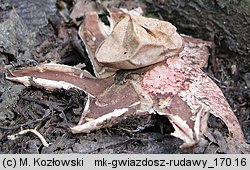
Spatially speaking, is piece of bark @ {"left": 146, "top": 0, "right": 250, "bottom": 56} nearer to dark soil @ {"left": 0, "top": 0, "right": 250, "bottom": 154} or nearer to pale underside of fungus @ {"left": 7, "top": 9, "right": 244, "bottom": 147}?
dark soil @ {"left": 0, "top": 0, "right": 250, "bottom": 154}

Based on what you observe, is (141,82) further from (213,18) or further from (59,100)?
(213,18)

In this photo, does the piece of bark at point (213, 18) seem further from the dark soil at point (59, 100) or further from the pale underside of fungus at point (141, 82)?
the pale underside of fungus at point (141, 82)

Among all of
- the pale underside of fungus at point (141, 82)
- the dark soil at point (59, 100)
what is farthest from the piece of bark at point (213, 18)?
the pale underside of fungus at point (141, 82)

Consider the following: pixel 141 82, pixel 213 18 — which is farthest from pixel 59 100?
pixel 213 18

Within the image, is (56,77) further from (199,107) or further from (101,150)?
(199,107)

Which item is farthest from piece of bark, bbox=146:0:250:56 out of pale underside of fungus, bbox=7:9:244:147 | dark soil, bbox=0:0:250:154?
pale underside of fungus, bbox=7:9:244:147

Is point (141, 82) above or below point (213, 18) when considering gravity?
below
